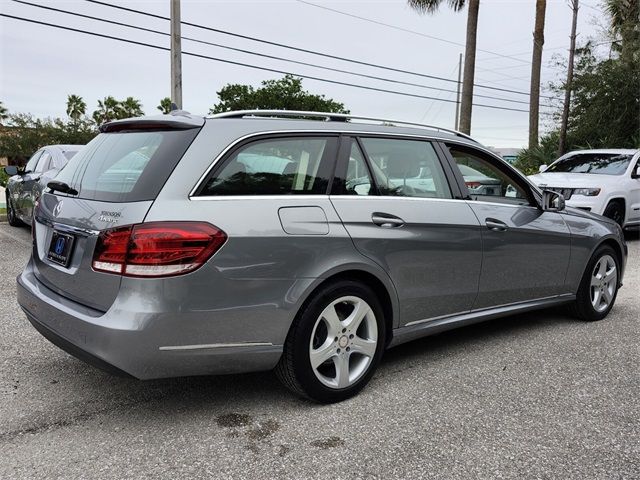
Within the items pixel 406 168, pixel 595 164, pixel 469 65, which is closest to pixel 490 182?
pixel 406 168

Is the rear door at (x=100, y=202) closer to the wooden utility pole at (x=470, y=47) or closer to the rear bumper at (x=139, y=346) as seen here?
the rear bumper at (x=139, y=346)

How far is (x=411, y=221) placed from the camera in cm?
356

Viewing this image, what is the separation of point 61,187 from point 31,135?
54.8m

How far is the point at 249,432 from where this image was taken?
116 inches

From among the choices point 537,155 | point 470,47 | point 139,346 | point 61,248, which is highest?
point 470,47

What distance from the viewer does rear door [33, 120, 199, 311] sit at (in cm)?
279

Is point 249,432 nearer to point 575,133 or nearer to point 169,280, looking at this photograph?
point 169,280

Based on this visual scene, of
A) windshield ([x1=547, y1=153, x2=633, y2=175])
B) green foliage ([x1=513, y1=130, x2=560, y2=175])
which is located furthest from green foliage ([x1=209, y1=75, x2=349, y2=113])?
windshield ([x1=547, y1=153, x2=633, y2=175])

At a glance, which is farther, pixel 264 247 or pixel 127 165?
pixel 127 165

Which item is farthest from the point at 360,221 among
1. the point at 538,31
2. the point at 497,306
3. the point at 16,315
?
the point at 538,31

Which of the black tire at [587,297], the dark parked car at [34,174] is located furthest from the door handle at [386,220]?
the dark parked car at [34,174]

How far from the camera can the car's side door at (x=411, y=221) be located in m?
3.36

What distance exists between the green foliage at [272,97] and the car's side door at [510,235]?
41.0m

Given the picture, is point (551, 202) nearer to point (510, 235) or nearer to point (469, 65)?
point (510, 235)
